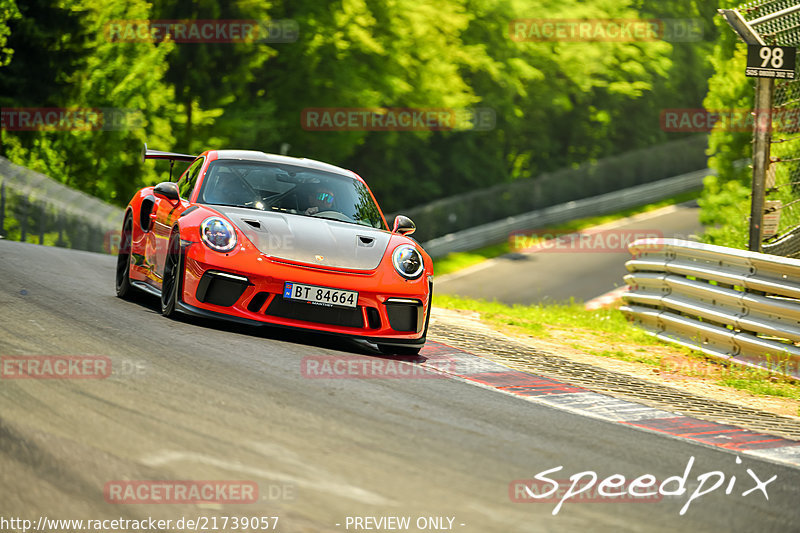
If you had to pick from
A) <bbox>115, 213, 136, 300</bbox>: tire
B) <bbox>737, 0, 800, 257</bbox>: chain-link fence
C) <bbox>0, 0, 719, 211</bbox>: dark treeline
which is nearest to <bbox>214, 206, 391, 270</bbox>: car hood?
<bbox>115, 213, 136, 300</bbox>: tire

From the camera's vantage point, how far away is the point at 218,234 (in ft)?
25.5

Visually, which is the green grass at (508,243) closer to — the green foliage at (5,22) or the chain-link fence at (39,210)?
the green foliage at (5,22)

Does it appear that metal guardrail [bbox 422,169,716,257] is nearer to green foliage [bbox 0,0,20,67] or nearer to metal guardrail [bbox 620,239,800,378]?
green foliage [bbox 0,0,20,67]

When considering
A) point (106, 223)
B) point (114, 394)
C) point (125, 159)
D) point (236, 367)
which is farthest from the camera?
point (125, 159)

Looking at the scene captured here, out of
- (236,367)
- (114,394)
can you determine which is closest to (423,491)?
(114,394)

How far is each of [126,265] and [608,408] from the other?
495cm

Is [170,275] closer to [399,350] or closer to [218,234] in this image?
[218,234]

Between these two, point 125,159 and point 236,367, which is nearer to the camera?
point 236,367

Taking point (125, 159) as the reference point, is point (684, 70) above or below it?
above

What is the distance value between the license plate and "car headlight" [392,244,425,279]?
0.53 m

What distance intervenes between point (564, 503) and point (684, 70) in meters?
53.8

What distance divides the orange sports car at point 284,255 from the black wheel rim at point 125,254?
54 centimetres

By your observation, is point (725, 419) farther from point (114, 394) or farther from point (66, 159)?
point (66, 159)

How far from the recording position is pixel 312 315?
7641mm
